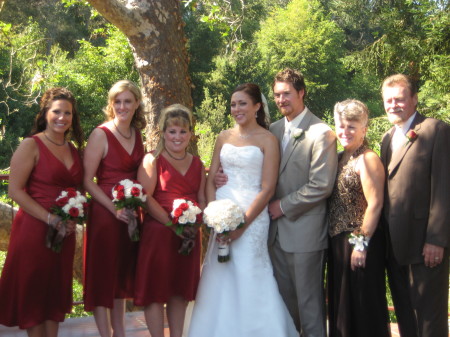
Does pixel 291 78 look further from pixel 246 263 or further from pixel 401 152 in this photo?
pixel 246 263

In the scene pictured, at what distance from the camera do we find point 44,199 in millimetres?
3914

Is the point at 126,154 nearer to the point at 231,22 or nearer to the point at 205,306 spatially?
the point at 205,306

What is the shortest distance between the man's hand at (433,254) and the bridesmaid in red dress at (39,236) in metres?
2.61

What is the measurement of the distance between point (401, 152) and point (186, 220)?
171 centimetres

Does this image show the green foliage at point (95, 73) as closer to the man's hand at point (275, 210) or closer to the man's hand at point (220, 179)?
the man's hand at point (220, 179)

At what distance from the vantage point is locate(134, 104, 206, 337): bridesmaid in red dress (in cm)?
414

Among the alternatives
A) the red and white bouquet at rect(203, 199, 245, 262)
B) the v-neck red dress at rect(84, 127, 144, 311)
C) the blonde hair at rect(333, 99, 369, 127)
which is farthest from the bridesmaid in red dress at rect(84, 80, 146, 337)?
the blonde hair at rect(333, 99, 369, 127)

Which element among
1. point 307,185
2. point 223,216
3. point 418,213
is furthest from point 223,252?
point 418,213

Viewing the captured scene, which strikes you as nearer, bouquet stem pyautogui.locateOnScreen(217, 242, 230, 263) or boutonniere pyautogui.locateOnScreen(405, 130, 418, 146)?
boutonniere pyautogui.locateOnScreen(405, 130, 418, 146)

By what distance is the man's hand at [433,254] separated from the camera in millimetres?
3859

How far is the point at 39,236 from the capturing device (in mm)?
3863

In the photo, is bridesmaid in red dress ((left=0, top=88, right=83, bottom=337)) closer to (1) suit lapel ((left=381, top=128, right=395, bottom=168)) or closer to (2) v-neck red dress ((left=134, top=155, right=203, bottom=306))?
(2) v-neck red dress ((left=134, top=155, right=203, bottom=306))

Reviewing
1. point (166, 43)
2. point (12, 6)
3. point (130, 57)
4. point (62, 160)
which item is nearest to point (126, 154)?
point (62, 160)

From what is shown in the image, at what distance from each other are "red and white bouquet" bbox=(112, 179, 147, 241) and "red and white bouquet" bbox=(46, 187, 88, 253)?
→ 25cm
